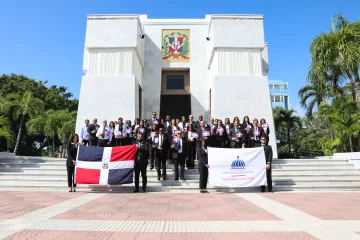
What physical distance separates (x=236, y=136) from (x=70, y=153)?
6.29 m

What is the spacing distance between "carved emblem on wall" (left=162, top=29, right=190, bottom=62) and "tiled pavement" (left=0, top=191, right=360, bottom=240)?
589 inches

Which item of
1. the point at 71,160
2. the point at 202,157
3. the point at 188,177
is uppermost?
the point at 202,157

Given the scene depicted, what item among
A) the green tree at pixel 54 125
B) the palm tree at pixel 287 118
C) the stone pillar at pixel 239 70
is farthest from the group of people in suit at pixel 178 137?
the palm tree at pixel 287 118

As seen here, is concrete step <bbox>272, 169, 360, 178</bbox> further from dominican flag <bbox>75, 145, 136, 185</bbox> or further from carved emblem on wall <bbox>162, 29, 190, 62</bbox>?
carved emblem on wall <bbox>162, 29, 190, 62</bbox>

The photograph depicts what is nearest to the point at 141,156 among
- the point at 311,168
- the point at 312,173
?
the point at 312,173

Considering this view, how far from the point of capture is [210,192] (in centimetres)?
915

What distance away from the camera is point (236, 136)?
436 inches

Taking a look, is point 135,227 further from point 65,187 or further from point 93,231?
point 65,187

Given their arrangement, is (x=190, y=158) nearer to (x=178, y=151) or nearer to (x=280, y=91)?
(x=178, y=151)

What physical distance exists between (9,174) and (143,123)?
5573mm

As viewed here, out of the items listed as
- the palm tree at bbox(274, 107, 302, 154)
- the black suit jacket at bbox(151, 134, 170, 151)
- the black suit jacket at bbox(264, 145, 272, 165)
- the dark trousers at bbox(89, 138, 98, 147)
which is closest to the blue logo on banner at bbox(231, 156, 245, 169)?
the black suit jacket at bbox(264, 145, 272, 165)

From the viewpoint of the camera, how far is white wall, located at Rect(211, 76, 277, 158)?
A: 1633cm

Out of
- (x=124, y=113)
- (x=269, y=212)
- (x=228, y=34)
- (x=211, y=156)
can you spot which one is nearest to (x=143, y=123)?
(x=211, y=156)

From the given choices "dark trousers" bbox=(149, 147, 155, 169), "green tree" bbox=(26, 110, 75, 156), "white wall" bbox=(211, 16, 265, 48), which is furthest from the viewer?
"green tree" bbox=(26, 110, 75, 156)
